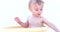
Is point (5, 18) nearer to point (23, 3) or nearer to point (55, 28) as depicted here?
point (23, 3)

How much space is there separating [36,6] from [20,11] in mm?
95

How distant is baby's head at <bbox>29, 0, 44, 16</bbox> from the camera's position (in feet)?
1.76

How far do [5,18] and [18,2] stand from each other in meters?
0.09

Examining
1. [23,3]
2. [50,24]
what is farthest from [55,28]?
[23,3]

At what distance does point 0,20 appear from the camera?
0.62 metres

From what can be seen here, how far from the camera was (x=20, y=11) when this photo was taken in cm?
61

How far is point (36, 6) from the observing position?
21.2 inches

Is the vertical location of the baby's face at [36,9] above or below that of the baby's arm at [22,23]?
above

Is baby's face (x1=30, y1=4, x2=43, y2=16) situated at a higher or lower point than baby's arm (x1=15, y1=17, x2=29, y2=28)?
higher

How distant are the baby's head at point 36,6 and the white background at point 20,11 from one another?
0.04 metres

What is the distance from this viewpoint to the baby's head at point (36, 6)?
0.54 m

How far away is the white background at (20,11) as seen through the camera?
23.6 inches

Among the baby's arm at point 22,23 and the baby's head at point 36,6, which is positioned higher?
the baby's head at point 36,6

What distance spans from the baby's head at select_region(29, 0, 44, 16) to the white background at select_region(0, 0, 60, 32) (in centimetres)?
4
